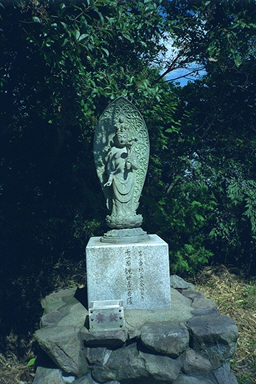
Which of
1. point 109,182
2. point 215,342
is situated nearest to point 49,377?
point 215,342

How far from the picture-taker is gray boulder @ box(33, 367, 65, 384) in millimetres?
3492

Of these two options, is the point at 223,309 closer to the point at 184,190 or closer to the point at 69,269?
the point at 184,190

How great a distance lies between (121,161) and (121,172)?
161 millimetres

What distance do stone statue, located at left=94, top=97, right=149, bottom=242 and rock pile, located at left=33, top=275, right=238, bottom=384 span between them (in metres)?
1.33

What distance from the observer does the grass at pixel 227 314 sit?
446 cm

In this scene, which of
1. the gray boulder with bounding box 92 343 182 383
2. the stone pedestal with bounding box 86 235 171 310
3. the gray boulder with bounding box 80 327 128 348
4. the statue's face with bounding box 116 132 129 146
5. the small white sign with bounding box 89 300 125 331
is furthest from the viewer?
the statue's face with bounding box 116 132 129 146

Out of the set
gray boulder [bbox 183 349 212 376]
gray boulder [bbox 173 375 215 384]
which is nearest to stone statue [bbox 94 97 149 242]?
gray boulder [bbox 183 349 212 376]

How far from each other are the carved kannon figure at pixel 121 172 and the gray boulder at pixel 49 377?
1.98 meters

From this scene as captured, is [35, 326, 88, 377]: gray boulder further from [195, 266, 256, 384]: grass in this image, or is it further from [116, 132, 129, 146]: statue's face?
[116, 132, 129, 146]: statue's face

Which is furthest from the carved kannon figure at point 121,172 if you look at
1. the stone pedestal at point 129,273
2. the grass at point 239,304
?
the grass at point 239,304

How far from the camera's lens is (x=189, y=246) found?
266 inches

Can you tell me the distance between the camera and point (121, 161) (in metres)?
4.73

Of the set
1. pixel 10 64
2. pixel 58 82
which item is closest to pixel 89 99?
pixel 58 82

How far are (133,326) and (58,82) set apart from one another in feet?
11.8
